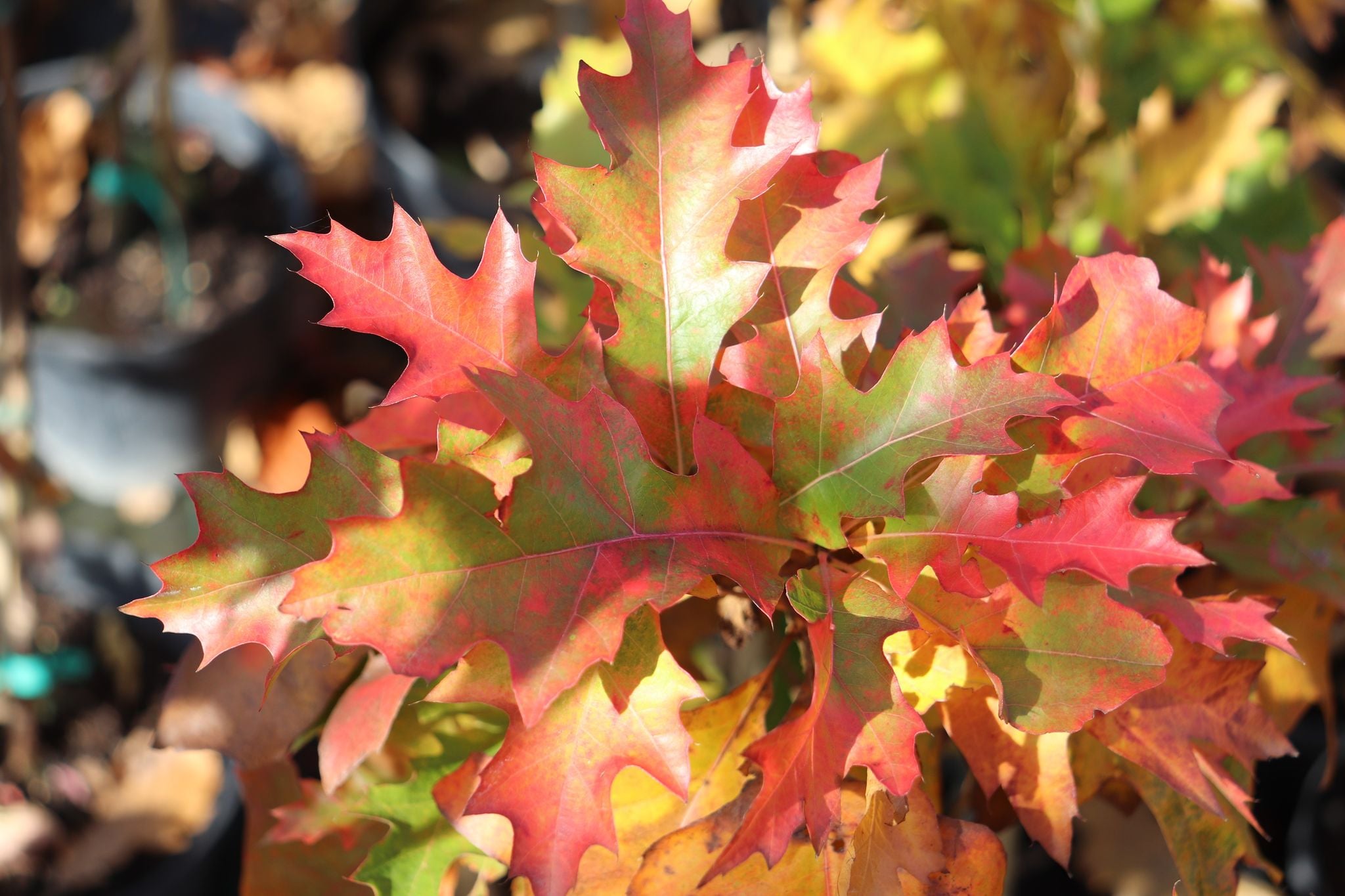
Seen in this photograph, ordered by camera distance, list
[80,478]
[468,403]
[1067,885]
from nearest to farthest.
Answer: [468,403], [1067,885], [80,478]

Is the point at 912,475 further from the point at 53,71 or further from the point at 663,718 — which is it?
the point at 53,71

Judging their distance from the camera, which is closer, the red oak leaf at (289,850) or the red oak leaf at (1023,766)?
the red oak leaf at (1023,766)

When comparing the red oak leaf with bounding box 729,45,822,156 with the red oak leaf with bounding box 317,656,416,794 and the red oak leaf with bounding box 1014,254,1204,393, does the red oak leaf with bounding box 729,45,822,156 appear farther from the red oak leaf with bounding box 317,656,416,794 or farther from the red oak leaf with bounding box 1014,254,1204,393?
the red oak leaf with bounding box 317,656,416,794

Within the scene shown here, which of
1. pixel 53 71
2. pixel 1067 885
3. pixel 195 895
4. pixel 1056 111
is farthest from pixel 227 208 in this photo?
pixel 1067 885

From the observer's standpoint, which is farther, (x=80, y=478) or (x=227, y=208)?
(x=227, y=208)

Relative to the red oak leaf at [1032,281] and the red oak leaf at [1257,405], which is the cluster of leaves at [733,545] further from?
the red oak leaf at [1032,281]

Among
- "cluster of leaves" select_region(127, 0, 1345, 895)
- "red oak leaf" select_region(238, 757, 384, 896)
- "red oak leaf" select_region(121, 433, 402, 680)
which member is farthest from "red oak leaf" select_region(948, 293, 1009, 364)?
"red oak leaf" select_region(238, 757, 384, 896)

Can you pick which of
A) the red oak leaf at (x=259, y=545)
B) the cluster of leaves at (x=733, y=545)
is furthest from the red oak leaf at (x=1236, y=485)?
the red oak leaf at (x=259, y=545)
